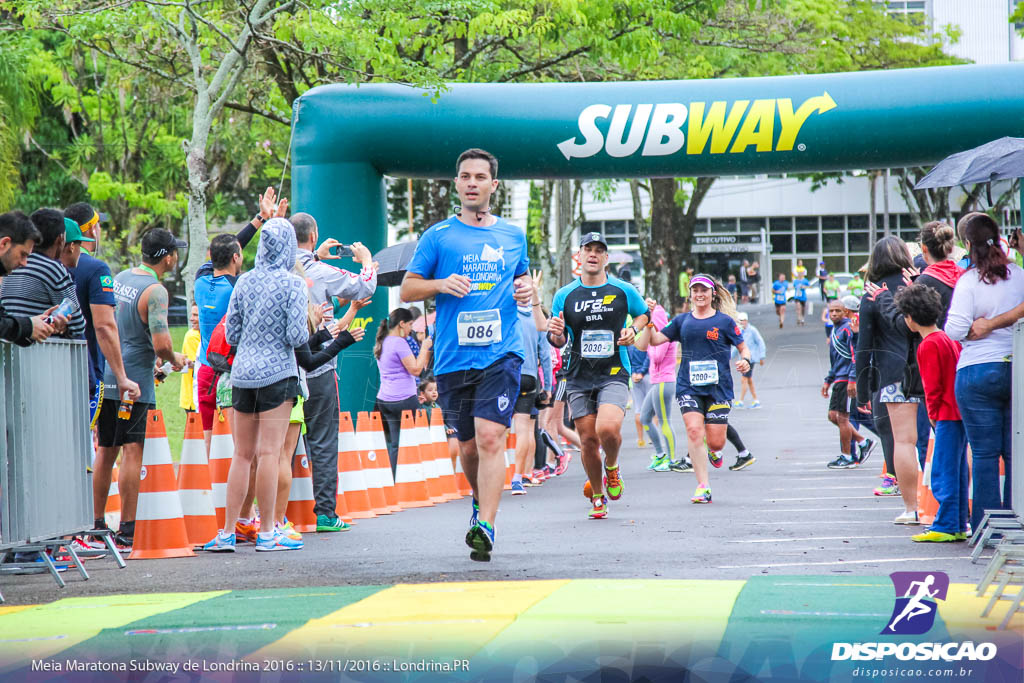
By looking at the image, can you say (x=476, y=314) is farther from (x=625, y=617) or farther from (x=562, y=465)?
(x=562, y=465)

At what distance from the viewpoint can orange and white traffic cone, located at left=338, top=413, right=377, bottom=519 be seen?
34.0ft

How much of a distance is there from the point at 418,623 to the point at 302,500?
178 inches

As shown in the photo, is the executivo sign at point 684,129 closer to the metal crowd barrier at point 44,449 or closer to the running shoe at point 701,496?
the running shoe at point 701,496

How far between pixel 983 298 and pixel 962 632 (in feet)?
10.7

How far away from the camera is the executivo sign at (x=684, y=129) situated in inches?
507

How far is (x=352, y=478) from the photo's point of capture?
1044cm

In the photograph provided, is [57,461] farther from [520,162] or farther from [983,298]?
[520,162]

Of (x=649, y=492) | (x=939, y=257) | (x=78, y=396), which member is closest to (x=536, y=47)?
(x=649, y=492)

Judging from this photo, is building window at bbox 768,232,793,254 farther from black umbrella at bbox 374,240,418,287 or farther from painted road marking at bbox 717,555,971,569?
painted road marking at bbox 717,555,971,569

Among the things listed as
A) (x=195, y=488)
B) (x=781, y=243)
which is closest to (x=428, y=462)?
(x=195, y=488)

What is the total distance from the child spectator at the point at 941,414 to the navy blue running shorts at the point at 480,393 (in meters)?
2.53

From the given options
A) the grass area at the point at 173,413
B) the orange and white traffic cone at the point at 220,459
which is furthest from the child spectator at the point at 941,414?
the grass area at the point at 173,413

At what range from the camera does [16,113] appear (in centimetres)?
2083

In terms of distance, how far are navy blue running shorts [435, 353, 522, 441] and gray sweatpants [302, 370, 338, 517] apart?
6.63 feet
